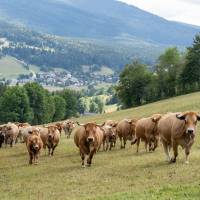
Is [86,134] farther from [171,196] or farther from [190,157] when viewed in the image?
[171,196]

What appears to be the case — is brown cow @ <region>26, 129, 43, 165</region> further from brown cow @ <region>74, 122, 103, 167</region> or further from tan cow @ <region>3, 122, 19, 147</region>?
tan cow @ <region>3, 122, 19, 147</region>

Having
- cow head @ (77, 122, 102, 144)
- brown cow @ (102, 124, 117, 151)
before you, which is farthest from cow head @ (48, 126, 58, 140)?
cow head @ (77, 122, 102, 144)

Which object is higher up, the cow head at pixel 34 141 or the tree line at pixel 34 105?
the cow head at pixel 34 141

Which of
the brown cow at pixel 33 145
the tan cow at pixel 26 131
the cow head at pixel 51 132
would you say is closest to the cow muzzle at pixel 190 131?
the brown cow at pixel 33 145

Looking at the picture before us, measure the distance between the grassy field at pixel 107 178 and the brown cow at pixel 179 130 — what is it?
918mm

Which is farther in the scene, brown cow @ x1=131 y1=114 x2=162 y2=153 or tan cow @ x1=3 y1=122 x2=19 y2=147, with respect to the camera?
tan cow @ x1=3 y1=122 x2=19 y2=147

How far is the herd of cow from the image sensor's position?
2419cm

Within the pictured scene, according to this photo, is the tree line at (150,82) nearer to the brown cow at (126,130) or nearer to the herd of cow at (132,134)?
the herd of cow at (132,134)

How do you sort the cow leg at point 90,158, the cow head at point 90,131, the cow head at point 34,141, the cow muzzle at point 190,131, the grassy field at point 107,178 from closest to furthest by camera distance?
the grassy field at point 107,178 → the cow muzzle at point 190,131 → the cow head at point 90,131 → the cow leg at point 90,158 → the cow head at point 34,141

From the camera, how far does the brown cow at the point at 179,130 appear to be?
77.4 feet

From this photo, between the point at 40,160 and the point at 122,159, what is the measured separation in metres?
6.36

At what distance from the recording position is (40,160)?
33.1 m

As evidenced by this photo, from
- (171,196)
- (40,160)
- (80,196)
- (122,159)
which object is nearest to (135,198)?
(171,196)

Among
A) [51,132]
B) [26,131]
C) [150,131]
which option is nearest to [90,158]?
[150,131]
